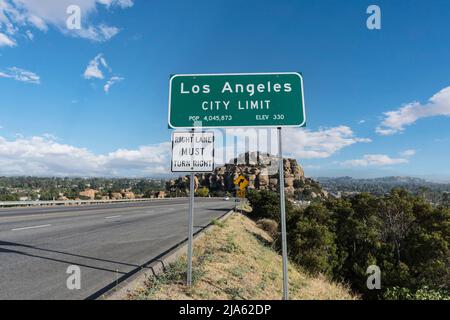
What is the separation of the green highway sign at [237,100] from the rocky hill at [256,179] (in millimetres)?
98726

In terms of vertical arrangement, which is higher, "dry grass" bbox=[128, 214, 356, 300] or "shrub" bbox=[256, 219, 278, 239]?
"dry grass" bbox=[128, 214, 356, 300]

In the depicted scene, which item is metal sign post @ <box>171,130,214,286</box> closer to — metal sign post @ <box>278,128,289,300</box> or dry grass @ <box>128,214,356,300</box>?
dry grass @ <box>128,214,356,300</box>

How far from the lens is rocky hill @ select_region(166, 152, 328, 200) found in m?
112

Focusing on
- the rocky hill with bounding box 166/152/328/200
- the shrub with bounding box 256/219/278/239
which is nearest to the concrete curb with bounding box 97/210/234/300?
the shrub with bounding box 256/219/278/239

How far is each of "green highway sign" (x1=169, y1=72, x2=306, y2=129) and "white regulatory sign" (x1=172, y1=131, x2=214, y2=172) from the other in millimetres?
181

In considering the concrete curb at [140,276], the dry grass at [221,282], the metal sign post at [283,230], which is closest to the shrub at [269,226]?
the dry grass at [221,282]

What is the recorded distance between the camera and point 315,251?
22.3m

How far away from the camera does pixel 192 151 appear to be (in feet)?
17.9

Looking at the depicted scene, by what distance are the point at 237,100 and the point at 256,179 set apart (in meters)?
111
